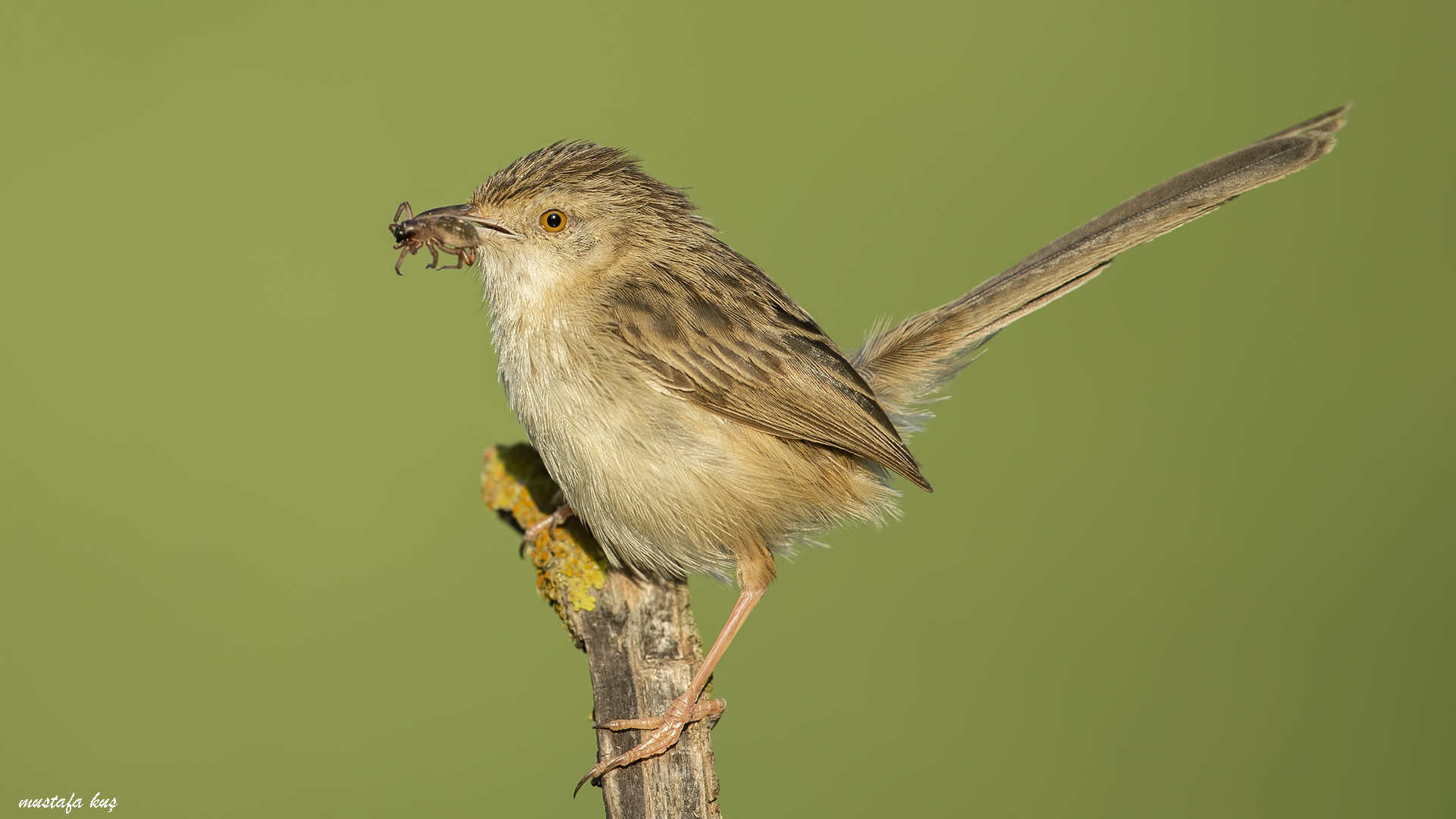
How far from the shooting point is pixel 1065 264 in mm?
3959

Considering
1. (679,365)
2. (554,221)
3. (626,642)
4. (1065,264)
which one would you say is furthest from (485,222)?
(1065,264)

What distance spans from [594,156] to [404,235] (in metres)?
0.78

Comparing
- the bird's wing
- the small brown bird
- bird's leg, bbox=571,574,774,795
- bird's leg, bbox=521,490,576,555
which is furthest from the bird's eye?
bird's leg, bbox=571,574,774,795

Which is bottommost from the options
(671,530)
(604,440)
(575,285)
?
(671,530)

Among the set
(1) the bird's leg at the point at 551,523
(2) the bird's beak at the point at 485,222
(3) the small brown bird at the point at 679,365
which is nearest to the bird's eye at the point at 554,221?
(3) the small brown bird at the point at 679,365

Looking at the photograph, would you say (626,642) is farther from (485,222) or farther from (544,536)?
(485,222)

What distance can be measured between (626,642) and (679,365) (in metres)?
1.09

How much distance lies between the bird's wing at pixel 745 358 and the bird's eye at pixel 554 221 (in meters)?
Result: 0.32

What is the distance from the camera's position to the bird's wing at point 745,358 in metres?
3.51

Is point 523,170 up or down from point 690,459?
up

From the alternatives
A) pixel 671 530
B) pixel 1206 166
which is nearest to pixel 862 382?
pixel 671 530

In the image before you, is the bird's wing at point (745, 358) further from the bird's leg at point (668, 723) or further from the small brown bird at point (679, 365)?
the bird's leg at point (668, 723)

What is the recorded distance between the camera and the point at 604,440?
3.48 metres

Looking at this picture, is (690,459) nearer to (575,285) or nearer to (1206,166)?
(575,285)
